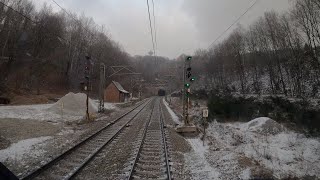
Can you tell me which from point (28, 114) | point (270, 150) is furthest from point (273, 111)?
point (28, 114)

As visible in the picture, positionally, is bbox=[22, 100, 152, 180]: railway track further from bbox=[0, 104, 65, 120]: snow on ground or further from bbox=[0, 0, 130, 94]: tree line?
bbox=[0, 0, 130, 94]: tree line

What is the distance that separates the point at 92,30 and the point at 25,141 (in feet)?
220

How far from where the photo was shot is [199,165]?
1109 cm

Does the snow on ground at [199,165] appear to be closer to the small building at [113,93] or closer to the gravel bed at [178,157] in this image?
the gravel bed at [178,157]

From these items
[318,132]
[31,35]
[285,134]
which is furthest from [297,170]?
[31,35]

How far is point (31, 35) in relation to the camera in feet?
225

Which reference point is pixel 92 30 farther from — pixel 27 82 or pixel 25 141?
pixel 25 141

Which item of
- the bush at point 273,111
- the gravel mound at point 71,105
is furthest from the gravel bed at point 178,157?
the gravel mound at point 71,105

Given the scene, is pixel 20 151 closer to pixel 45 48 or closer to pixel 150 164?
pixel 150 164

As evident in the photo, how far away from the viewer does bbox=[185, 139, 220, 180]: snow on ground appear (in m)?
9.66

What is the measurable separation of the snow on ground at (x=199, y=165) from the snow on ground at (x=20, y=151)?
256 inches

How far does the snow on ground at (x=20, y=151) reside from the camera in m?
11.3

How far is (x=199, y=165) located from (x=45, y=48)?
234 feet

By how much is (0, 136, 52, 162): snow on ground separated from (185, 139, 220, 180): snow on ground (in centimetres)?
650
